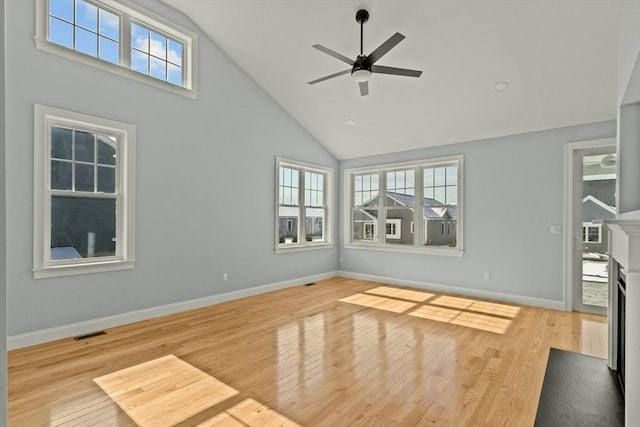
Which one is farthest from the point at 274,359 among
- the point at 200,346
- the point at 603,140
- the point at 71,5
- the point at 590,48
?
the point at 603,140

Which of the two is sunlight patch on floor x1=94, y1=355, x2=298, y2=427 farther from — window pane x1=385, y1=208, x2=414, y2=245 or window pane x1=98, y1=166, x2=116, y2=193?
window pane x1=385, y1=208, x2=414, y2=245

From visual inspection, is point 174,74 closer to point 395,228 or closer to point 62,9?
point 62,9

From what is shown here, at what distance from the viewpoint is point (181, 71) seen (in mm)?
4672

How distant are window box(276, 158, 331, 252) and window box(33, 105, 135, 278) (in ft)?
8.31

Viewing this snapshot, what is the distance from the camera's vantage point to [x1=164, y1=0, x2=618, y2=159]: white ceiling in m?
3.48

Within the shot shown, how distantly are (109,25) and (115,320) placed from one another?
11.5 feet

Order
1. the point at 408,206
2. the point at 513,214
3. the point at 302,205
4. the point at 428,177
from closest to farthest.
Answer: the point at 513,214, the point at 428,177, the point at 408,206, the point at 302,205

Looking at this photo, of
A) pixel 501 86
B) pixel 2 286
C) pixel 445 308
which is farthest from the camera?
pixel 445 308

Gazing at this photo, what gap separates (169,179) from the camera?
4.39m

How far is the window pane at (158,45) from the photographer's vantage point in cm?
434

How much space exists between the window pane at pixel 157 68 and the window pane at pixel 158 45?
0.07 metres

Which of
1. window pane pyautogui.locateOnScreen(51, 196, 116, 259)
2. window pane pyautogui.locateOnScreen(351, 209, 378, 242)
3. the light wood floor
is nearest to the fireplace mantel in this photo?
the light wood floor

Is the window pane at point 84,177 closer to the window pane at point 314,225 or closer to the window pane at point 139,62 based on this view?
the window pane at point 139,62

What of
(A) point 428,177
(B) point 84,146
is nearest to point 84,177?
(B) point 84,146
